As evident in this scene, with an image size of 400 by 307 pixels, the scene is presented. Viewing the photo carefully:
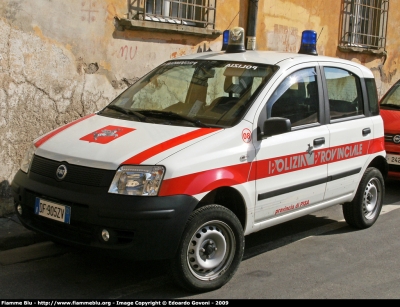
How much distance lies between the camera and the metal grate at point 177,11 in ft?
26.3

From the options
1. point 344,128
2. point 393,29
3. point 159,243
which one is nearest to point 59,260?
point 159,243

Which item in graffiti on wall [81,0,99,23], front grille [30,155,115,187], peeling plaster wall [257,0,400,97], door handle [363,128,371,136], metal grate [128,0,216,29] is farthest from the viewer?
peeling plaster wall [257,0,400,97]

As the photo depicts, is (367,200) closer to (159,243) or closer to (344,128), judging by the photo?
(344,128)

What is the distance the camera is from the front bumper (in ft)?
13.5

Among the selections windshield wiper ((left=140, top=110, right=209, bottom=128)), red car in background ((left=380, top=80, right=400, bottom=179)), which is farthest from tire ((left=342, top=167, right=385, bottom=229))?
windshield wiper ((left=140, top=110, right=209, bottom=128))

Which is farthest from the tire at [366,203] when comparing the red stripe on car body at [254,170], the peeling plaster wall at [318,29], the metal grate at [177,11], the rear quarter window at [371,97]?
the peeling plaster wall at [318,29]

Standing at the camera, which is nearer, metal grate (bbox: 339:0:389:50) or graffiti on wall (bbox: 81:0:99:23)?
graffiti on wall (bbox: 81:0:99:23)

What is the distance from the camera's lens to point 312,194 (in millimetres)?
5461

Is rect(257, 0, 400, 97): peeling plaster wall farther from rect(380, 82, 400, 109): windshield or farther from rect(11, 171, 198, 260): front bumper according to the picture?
rect(11, 171, 198, 260): front bumper

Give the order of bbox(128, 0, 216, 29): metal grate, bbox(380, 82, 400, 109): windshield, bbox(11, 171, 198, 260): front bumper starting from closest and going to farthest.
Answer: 1. bbox(11, 171, 198, 260): front bumper
2. bbox(128, 0, 216, 29): metal grate
3. bbox(380, 82, 400, 109): windshield

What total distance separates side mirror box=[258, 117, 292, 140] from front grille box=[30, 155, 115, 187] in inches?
52.5

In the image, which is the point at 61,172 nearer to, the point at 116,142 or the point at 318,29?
the point at 116,142

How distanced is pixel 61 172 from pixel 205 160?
1063 mm

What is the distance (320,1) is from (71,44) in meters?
5.65
